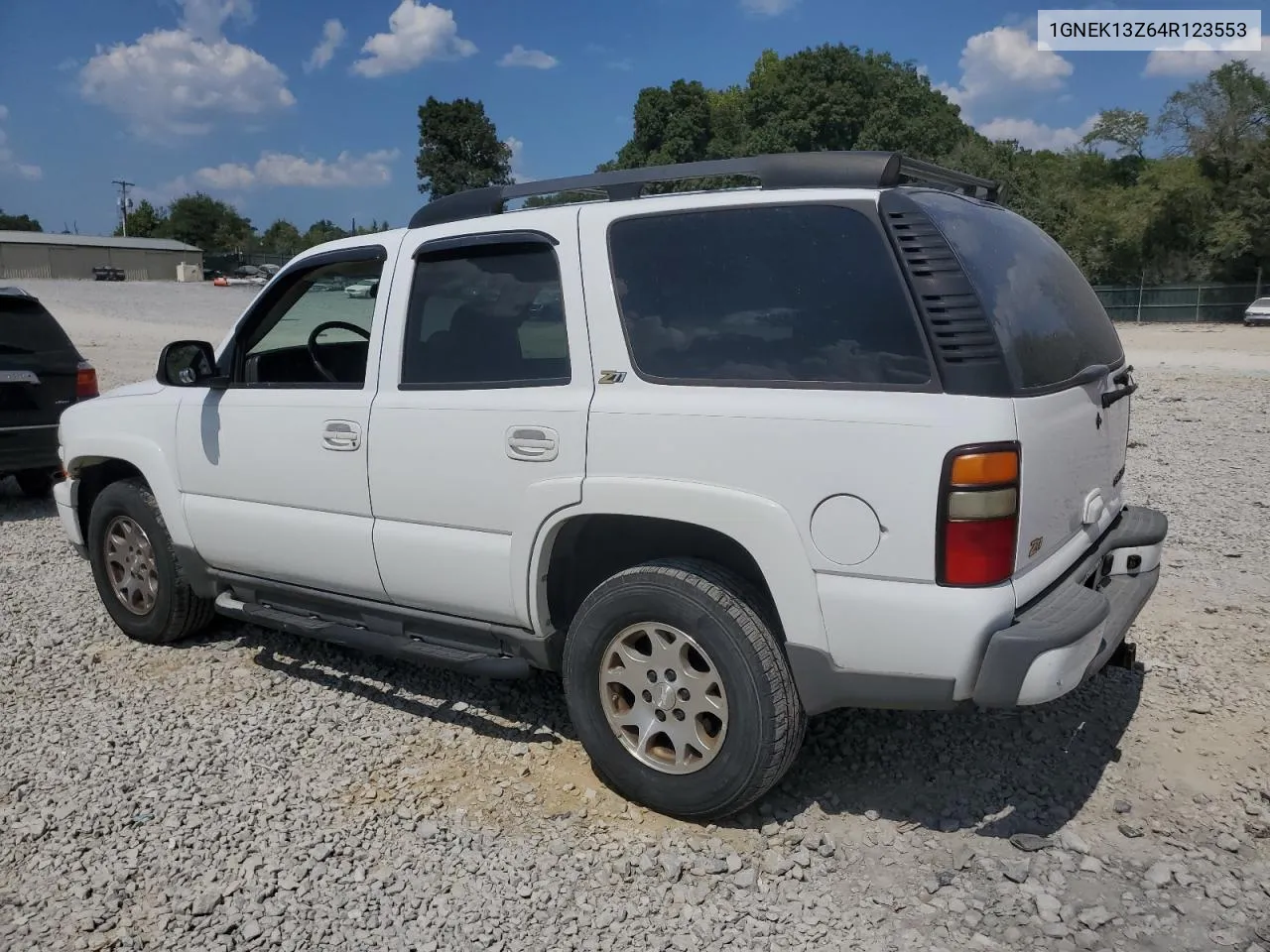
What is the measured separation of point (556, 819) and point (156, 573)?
8.82 ft

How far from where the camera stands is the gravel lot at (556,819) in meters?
2.95

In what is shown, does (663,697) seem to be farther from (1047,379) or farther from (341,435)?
(341,435)

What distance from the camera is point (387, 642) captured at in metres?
4.10

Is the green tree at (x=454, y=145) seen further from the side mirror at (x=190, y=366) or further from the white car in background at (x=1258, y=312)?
the side mirror at (x=190, y=366)

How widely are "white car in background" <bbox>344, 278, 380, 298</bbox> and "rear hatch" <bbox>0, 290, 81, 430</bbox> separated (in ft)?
15.4

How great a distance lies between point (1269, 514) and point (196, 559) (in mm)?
6863

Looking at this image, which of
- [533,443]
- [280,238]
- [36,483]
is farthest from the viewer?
[280,238]

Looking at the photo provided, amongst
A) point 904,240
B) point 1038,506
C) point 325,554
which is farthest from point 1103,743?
point 325,554

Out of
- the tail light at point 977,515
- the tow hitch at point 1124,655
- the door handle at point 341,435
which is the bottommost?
the tow hitch at point 1124,655

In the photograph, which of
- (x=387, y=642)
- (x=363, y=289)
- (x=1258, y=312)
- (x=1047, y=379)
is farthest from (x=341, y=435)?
(x=1258, y=312)

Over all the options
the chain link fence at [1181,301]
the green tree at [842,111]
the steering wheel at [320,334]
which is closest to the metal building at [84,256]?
the green tree at [842,111]

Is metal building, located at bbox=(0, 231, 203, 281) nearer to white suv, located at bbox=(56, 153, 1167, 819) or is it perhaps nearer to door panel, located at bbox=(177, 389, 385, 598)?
door panel, located at bbox=(177, 389, 385, 598)

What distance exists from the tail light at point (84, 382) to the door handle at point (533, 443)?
6065 mm

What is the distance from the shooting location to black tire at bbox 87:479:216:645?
4949mm
